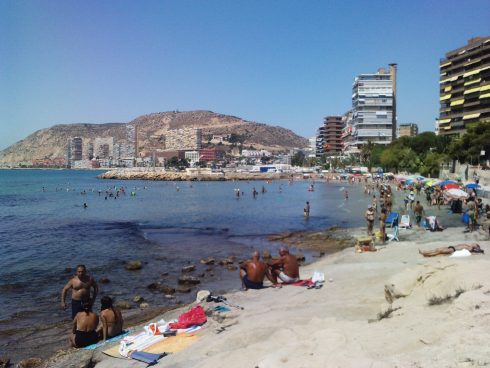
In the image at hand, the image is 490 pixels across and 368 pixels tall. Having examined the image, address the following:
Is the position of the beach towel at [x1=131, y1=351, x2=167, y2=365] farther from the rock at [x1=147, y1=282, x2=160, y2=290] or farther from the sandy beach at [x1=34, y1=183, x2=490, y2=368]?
the rock at [x1=147, y1=282, x2=160, y2=290]

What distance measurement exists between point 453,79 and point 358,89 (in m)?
47.4

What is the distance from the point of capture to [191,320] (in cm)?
871

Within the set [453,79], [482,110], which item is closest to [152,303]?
[482,110]

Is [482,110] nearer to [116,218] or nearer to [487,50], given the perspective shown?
[487,50]

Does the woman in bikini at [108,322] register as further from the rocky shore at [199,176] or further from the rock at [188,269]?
A: the rocky shore at [199,176]

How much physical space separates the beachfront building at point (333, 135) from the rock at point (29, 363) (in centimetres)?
16301

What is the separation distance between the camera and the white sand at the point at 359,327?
15.7 ft

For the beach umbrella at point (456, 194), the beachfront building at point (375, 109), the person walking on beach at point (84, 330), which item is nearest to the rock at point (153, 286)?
the person walking on beach at point (84, 330)

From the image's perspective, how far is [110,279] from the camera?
1688 cm

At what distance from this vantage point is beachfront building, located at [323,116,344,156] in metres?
168

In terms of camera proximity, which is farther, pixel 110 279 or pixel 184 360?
pixel 110 279

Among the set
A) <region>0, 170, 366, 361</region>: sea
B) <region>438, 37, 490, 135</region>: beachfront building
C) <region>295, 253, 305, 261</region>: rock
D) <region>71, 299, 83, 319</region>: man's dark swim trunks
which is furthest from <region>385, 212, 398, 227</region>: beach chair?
Answer: <region>438, 37, 490, 135</region>: beachfront building

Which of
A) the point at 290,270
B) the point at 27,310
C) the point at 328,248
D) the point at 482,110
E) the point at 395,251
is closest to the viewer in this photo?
the point at 290,270

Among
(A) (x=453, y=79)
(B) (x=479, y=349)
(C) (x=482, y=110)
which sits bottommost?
(B) (x=479, y=349)
